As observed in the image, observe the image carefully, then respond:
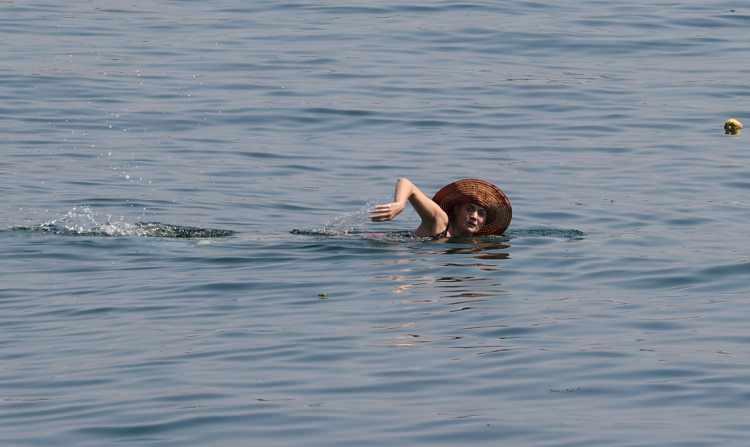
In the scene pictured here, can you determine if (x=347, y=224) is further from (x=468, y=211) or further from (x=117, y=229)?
(x=117, y=229)

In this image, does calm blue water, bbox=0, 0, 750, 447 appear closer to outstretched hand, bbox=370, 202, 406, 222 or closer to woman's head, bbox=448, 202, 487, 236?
woman's head, bbox=448, 202, 487, 236

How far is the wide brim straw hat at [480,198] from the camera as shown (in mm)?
15461

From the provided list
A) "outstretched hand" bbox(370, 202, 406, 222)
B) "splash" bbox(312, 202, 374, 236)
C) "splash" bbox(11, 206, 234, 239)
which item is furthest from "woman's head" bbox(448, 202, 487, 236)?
"outstretched hand" bbox(370, 202, 406, 222)

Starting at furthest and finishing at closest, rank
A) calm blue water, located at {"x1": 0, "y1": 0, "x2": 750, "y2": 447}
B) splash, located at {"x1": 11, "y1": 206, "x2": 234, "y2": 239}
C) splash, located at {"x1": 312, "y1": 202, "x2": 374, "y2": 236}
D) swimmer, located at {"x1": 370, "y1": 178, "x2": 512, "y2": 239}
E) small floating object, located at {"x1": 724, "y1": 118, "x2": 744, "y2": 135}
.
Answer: small floating object, located at {"x1": 724, "y1": 118, "x2": 744, "y2": 135}, splash, located at {"x1": 312, "y1": 202, "x2": 374, "y2": 236}, splash, located at {"x1": 11, "y1": 206, "x2": 234, "y2": 239}, swimmer, located at {"x1": 370, "y1": 178, "x2": 512, "y2": 239}, calm blue water, located at {"x1": 0, "y1": 0, "x2": 750, "y2": 447}

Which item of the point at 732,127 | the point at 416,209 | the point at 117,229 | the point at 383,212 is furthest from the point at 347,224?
the point at 732,127

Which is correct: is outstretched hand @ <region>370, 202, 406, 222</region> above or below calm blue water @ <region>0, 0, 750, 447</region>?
above

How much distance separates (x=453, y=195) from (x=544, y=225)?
154 centimetres

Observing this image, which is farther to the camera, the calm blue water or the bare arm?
the bare arm

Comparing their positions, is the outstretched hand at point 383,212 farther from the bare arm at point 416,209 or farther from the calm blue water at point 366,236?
the calm blue water at point 366,236

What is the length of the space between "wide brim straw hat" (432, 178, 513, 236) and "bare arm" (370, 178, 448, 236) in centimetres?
18

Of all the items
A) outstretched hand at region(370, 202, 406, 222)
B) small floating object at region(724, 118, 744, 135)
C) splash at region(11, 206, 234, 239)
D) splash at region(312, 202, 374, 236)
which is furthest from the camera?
small floating object at region(724, 118, 744, 135)

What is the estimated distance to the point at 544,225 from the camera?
16.7m

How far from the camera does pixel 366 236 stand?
1562cm

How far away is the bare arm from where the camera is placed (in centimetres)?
1255
